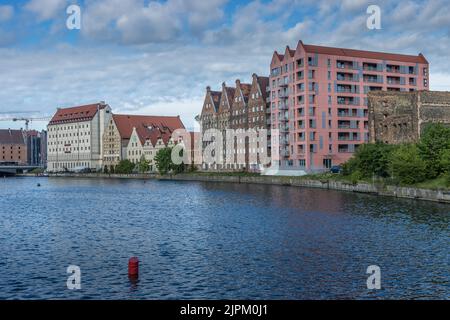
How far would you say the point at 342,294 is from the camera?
3164 centimetres

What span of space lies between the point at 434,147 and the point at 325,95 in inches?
2275

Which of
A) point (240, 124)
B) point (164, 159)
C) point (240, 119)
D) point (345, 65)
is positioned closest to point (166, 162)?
point (164, 159)

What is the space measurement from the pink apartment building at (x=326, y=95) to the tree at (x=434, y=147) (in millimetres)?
52232

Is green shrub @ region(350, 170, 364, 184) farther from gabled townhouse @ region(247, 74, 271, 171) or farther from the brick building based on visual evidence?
gabled townhouse @ region(247, 74, 271, 171)

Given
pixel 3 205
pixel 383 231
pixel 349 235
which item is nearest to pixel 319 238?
pixel 349 235

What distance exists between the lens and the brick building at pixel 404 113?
381 ft

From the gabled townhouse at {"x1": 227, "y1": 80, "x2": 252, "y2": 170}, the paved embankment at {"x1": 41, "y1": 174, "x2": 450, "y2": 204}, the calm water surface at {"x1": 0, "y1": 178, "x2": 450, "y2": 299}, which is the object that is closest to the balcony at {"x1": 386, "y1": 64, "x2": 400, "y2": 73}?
the gabled townhouse at {"x1": 227, "y1": 80, "x2": 252, "y2": 170}

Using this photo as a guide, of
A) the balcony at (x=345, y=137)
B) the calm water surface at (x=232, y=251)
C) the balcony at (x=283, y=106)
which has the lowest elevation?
the calm water surface at (x=232, y=251)

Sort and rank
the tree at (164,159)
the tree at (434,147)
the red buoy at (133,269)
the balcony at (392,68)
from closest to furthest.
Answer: the red buoy at (133,269), the tree at (434,147), the balcony at (392,68), the tree at (164,159)

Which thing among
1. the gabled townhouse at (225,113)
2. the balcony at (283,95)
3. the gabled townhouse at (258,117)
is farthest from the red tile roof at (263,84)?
the gabled townhouse at (225,113)

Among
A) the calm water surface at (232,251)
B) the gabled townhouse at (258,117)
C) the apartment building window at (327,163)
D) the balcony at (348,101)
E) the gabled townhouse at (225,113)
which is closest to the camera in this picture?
the calm water surface at (232,251)

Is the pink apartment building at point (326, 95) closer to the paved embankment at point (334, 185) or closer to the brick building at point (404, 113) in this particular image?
the paved embankment at point (334, 185)

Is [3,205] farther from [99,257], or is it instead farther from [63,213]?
[99,257]

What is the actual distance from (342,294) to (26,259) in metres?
24.6
